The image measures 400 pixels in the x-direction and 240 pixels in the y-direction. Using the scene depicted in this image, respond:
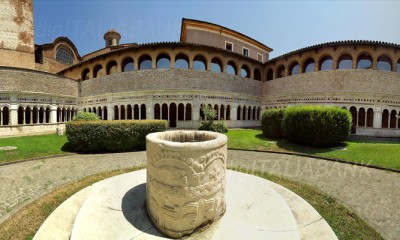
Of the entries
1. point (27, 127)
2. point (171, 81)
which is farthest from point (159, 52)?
point (27, 127)

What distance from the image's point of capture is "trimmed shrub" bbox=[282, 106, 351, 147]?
11516 millimetres

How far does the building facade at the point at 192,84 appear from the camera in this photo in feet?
59.5

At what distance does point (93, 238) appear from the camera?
3.12 m

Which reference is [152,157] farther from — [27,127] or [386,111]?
[386,111]

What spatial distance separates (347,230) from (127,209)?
475 centimetres

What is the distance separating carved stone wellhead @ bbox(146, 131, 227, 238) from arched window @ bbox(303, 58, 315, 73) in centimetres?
2295

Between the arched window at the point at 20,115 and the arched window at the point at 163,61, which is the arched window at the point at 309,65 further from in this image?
the arched window at the point at 20,115

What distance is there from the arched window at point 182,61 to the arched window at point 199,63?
94 centimetres

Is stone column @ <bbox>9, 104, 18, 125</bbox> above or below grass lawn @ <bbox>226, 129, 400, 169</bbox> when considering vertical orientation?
above

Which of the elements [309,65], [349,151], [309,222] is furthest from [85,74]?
[349,151]

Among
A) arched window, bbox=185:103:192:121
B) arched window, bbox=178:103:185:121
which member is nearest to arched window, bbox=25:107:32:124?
arched window, bbox=178:103:185:121

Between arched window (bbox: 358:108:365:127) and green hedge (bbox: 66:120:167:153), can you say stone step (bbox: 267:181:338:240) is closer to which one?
green hedge (bbox: 66:120:167:153)

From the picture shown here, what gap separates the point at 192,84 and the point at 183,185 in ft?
58.2

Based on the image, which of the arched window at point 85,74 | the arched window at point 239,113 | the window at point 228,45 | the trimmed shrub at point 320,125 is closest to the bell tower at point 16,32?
the arched window at point 85,74
